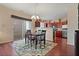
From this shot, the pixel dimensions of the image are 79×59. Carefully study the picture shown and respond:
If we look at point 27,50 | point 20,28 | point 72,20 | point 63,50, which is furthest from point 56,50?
point 20,28

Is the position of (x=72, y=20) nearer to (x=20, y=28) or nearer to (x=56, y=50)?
(x=56, y=50)

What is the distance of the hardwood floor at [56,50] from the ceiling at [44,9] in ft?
1.93

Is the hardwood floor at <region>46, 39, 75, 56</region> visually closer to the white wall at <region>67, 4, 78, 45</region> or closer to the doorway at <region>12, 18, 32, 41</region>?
the white wall at <region>67, 4, 78, 45</region>

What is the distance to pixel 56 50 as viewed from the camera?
285 cm

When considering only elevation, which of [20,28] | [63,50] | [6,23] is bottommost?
[63,50]

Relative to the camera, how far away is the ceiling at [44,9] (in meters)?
2.82

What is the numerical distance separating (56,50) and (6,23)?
1.20 meters

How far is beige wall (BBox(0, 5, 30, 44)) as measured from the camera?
279 centimetres

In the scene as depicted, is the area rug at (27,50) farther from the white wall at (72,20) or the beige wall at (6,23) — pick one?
the white wall at (72,20)

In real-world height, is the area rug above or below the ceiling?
below

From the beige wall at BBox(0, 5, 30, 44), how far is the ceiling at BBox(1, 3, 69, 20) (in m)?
0.10

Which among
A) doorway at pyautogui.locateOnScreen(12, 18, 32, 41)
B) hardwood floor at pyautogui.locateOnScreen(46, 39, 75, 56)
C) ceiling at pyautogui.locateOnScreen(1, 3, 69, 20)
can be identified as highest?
ceiling at pyautogui.locateOnScreen(1, 3, 69, 20)

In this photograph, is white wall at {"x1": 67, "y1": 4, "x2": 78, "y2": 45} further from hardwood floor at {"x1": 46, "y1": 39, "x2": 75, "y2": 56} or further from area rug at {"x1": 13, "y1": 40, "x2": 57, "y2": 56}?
area rug at {"x1": 13, "y1": 40, "x2": 57, "y2": 56}

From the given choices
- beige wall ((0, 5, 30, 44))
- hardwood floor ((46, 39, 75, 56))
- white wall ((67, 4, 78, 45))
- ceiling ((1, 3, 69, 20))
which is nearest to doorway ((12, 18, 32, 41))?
beige wall ((0, 5, 30, 44))
